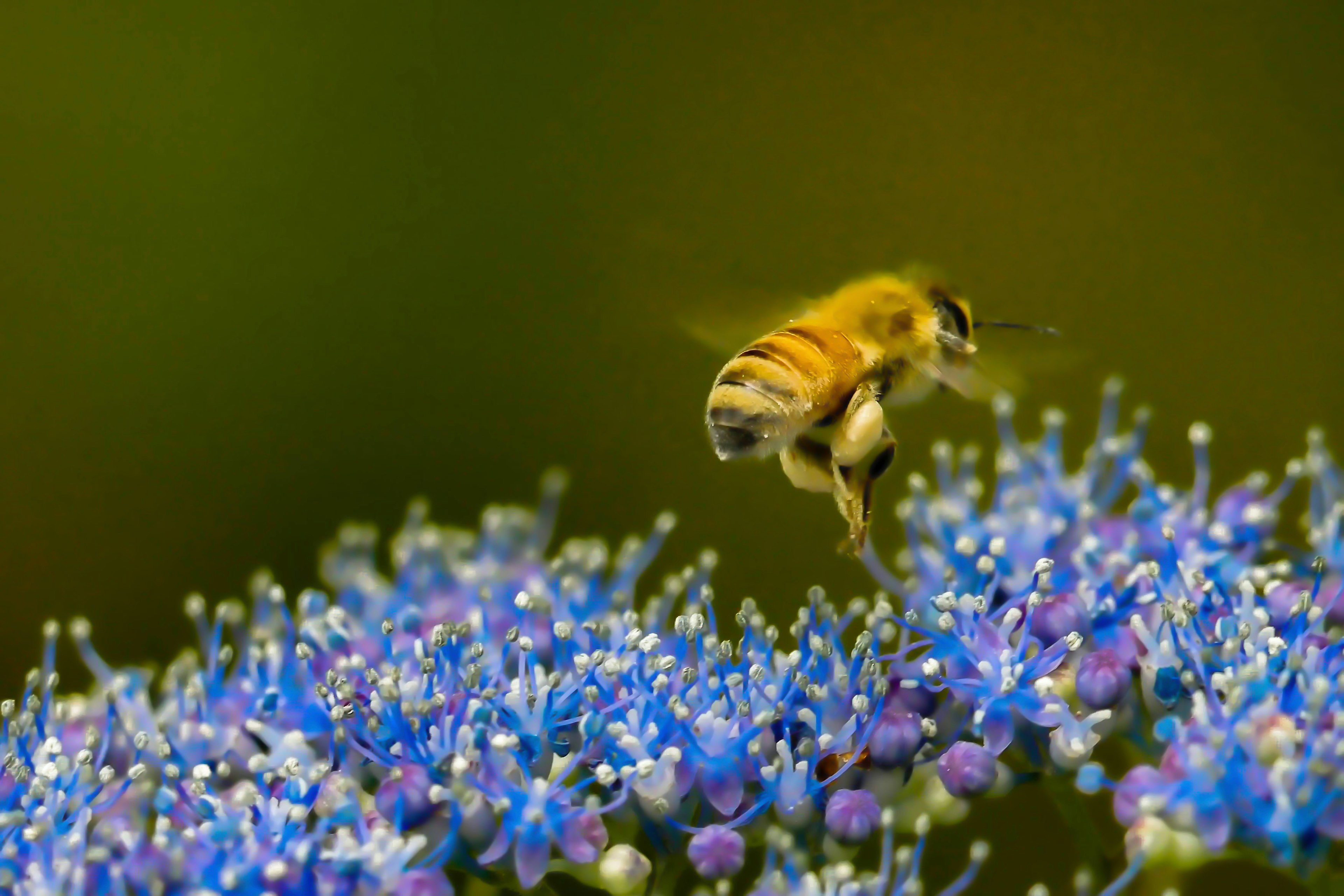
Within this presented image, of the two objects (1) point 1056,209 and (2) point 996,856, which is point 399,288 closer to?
(1) point 1056,209

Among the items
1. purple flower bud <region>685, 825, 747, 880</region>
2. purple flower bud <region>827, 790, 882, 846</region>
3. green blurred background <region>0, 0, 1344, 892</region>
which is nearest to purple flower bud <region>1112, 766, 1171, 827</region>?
purple flower bud <region>827, 790, 882, 846</region>

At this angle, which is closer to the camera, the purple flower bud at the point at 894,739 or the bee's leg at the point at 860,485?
the purple flower bud at the point at 894,739

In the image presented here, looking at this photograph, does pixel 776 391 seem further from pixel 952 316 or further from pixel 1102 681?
pixel 1102 681

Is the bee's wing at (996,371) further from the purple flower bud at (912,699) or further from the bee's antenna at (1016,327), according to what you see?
the purple flower bud at (912,699)

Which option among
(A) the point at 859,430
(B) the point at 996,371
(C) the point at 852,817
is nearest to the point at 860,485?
(A) the point at 859,430

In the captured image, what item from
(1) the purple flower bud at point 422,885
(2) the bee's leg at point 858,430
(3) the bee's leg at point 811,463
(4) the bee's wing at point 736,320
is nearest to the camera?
(1) the purple flower bud at point 422,885

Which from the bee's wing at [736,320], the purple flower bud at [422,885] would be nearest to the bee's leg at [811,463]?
the bee's wing at [736,320]

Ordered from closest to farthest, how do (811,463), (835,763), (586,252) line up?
(835,763) → (811,463) → (586,252)

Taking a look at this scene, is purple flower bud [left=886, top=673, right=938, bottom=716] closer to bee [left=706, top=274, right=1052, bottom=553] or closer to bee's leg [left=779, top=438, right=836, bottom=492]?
bee [left=706, top=274, right=1052, bottom=553]
